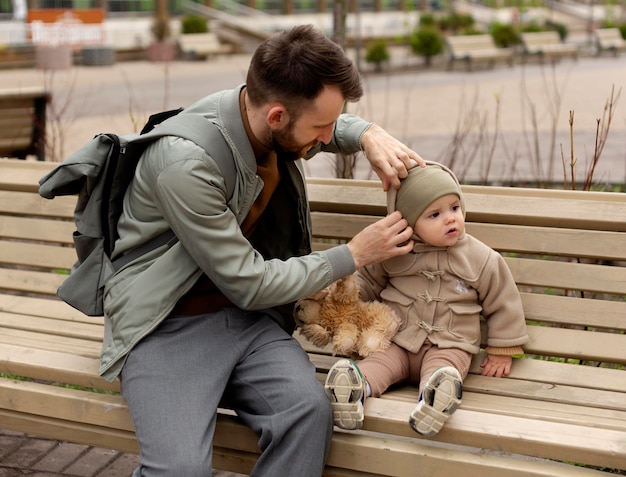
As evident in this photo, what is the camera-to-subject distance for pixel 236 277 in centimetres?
256

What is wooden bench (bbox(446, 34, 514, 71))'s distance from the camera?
22.5 meters

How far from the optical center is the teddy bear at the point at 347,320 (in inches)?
114

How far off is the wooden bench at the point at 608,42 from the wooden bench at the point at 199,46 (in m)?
11.7

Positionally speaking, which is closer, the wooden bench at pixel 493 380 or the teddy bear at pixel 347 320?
the wooden bench at pixel 493 380

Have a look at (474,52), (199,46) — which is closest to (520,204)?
(474,52)

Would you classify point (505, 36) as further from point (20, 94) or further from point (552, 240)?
point (552, 240)

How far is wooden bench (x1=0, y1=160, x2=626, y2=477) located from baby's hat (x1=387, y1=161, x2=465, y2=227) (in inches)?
15.9

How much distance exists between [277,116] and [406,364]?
0.95 m

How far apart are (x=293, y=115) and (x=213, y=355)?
767mm

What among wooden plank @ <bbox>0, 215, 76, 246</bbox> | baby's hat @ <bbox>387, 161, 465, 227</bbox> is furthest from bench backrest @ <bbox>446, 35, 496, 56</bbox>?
baby's hat @ <bbox>387, 161, 465, 227</bbox>

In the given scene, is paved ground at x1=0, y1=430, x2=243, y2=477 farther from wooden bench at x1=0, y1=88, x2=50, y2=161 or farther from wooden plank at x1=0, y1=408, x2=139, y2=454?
wooden bench at x1=0, y1=88, x2=50, y2=161

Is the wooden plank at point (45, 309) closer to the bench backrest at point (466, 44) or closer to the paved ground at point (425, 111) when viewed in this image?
the paved ground at point (425, 111)

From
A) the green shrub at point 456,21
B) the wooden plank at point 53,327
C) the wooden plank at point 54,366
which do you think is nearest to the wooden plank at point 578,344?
the wooden plank at point 54,366

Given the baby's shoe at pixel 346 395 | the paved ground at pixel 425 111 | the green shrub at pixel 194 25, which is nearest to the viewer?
the baby's shoe at pixel 346 395
